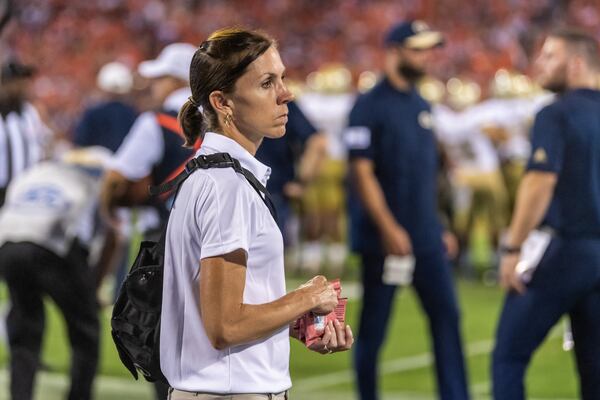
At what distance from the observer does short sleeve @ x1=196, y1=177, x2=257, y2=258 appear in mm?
2713

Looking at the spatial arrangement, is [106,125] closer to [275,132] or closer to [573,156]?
[573,156]

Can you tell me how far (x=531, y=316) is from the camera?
503cm

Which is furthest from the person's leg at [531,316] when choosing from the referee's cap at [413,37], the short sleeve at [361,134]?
the referee's cap at [413,37]

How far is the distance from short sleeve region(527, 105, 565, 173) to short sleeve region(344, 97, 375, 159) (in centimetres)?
135

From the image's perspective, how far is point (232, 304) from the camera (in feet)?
8.89

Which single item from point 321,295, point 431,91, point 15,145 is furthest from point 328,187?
point 321,295

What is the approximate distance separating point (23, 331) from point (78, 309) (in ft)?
0.95

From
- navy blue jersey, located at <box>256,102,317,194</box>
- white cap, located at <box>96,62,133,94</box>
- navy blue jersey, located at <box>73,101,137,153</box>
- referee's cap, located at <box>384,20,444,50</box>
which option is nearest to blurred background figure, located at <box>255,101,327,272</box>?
navy blue jersey, located at <box>256,102,317,194</box>

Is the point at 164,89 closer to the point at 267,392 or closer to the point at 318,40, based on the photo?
the point at 267,392

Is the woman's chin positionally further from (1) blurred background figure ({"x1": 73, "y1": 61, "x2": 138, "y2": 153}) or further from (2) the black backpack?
(1) blurred background figure ({"x1": 73, "y1": 61, "x2": 138, "y2": 153})

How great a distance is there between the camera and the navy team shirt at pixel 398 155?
6.23 meters

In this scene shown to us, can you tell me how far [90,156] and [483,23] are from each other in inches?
690

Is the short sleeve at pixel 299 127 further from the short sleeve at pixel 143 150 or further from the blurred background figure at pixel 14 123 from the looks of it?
the blurred background figure at pixel 14 123

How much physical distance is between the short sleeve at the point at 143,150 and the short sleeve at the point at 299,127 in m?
0.79
